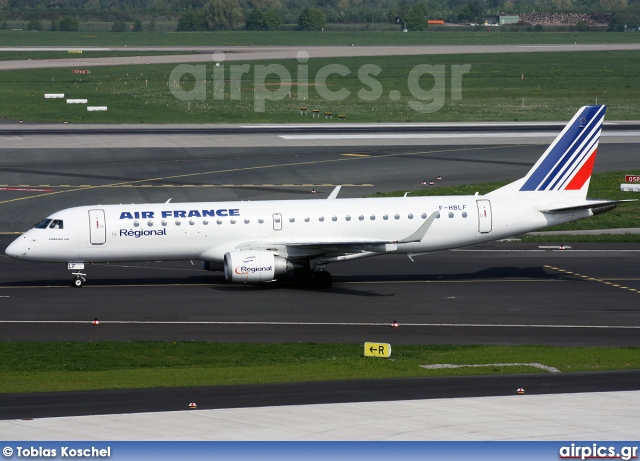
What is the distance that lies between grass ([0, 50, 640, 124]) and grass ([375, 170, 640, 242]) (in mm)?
39554

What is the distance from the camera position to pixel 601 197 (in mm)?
72562

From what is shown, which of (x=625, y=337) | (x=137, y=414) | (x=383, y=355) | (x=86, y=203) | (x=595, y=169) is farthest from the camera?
(x=595, y=169)

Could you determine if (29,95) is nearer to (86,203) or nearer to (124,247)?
(86,203)

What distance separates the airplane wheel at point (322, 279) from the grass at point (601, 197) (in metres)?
17.7

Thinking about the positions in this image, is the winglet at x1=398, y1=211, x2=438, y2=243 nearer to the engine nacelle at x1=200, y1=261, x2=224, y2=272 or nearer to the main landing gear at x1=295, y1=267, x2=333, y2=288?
the main landing gear at x1=295, y1=267, x2=333, y2=288

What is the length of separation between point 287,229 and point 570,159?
1499 centimetres

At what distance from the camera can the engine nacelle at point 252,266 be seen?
1929 inches

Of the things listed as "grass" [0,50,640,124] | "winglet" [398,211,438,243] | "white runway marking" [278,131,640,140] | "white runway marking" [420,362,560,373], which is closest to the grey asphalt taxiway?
"white runway marking" [420,362,560,373]

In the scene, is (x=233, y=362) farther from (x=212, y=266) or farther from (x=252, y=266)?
(x=212, y=266)

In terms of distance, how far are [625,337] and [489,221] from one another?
1235 cm

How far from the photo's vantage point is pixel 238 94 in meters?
138

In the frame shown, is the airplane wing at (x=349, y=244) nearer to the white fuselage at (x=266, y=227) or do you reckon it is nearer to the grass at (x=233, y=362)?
the white fuselage at (x=266, y=227)

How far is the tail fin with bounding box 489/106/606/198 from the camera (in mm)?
53594

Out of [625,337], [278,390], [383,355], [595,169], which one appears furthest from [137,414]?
[595,169]
